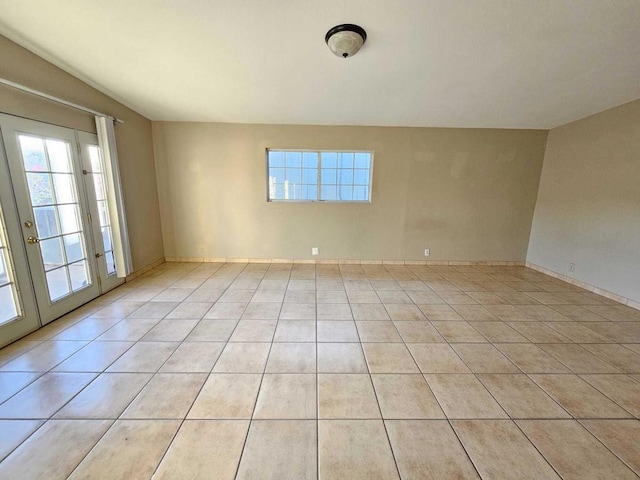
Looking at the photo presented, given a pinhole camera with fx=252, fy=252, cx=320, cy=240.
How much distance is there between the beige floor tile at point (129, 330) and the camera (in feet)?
7.54

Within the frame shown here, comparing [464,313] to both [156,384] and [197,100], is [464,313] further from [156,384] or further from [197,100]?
[197,100]

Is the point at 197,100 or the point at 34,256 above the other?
the point at 197,100

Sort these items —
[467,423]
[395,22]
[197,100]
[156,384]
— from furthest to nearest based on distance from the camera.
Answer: [197,100]
[395,22]
[156,384]
[467,423]

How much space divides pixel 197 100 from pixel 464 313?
13.9 ft

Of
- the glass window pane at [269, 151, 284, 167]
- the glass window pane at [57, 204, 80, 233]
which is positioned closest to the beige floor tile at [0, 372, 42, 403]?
the glass window pane at [57, 204, 80, 233]

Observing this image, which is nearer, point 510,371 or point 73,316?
point 510,371

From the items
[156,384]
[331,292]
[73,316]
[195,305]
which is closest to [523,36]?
[331,292]

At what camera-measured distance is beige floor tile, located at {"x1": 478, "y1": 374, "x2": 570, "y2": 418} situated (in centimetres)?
157

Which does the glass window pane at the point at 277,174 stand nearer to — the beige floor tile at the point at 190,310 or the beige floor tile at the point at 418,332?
the beige floor tile at the point at 190,310

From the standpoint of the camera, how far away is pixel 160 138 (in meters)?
4.25

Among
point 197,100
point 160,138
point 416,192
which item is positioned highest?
point 197,100

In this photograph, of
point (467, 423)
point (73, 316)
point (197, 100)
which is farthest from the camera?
point (197, 100)

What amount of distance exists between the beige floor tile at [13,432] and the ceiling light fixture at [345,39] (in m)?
3.22

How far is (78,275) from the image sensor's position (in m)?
2.88
